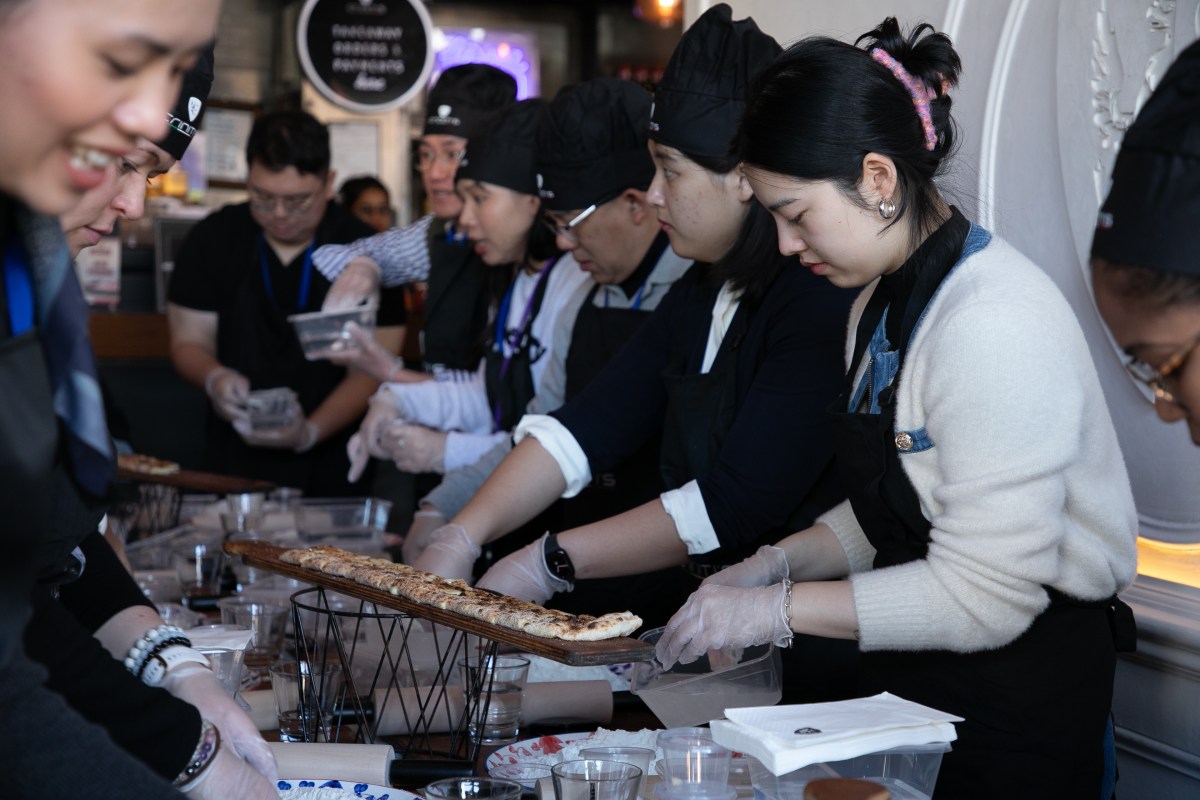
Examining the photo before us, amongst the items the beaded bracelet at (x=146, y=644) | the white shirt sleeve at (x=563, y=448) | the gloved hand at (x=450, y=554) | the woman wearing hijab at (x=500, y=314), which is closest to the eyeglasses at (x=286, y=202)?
the woman wearing hijab at (x=500, y=314)

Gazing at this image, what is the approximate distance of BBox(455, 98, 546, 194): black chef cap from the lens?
10.1 feet

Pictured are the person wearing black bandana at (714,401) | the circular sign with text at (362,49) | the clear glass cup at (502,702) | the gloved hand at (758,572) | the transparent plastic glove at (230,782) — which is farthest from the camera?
the circular sign with text at (362,49)

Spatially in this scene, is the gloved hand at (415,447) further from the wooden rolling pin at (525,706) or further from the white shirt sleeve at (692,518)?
the wooden rolling pin at (525,706)

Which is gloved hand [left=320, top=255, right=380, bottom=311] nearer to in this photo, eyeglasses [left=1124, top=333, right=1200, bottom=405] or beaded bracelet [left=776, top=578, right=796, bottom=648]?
beaded bracelet [left=776, top=578, right=796, bottom=648]

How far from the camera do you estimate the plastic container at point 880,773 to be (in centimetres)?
119

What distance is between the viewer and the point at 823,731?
1.21 meters

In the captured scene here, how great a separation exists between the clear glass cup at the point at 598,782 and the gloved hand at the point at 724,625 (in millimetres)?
304

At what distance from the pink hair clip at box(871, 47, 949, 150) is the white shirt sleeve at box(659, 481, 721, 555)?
2.36 feet

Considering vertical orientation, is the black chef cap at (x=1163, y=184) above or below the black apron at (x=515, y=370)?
above

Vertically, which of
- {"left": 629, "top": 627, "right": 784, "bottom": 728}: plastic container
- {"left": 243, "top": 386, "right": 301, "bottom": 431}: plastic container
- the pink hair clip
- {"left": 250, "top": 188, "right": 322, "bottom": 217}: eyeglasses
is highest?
the pink hair clip

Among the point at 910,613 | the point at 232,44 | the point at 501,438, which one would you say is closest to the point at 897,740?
the point at 910,613

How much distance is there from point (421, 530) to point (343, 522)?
0.68 ft

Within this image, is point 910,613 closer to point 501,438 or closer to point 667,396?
point 667,396

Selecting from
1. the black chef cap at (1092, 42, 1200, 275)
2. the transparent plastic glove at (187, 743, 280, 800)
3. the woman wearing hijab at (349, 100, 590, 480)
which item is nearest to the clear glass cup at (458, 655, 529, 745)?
the transparent plastic glove at (187, 743, 280, 800)
